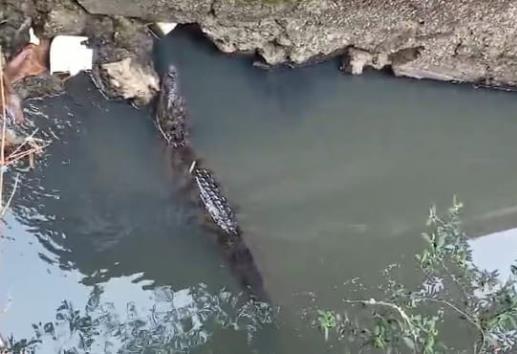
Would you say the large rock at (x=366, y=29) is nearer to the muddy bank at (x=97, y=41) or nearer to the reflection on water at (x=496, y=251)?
the muddy bank at (x=97, y=41)

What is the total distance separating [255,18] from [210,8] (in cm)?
22

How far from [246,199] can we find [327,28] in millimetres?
965

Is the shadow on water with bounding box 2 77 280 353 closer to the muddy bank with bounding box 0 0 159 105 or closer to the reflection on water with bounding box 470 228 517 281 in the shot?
the muddy bank with bounding box 0 0 159 105

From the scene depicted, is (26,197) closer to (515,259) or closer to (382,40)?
(382,40)

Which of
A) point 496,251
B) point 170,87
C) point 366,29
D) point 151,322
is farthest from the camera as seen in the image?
point 496,251

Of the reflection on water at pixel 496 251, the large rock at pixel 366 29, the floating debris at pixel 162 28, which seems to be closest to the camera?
the large rock at pixel 366 29

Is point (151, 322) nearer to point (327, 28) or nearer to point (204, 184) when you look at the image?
point (204, 184)

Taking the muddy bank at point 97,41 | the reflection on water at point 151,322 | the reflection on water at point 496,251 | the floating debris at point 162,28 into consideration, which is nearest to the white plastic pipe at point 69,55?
the muddy bank at point 97,41

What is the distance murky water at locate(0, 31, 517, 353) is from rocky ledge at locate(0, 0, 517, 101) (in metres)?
0.17

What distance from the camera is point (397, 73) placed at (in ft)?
12.8

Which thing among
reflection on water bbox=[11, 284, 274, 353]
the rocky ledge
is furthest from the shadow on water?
the rocky ledge

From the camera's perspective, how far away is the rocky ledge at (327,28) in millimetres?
3352

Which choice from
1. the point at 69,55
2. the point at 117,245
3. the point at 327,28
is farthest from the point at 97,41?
the point at 327,28

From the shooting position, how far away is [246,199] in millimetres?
3705
